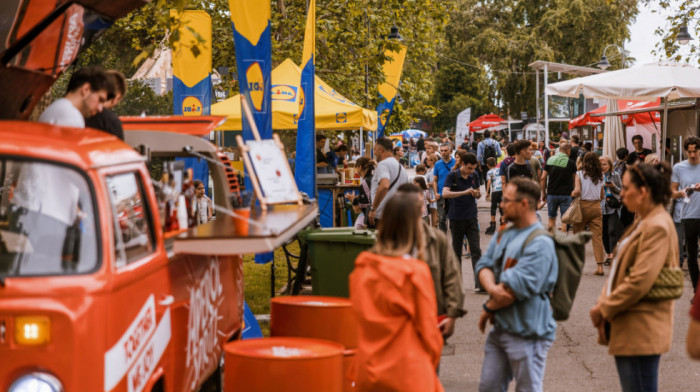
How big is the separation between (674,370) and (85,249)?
5689mm

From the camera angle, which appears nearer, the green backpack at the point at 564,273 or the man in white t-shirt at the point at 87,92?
the green backpack at the point at 564,273

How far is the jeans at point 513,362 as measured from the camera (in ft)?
17.4

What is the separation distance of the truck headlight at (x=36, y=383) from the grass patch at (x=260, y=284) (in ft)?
18.1

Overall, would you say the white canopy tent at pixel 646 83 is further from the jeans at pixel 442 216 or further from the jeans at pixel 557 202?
the jeans at pixel 442 216

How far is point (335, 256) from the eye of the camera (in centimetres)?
753

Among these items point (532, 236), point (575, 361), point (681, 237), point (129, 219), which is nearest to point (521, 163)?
point (681, 237)

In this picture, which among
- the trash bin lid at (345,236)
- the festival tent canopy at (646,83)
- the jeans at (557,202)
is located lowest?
the jeans at (557,202)

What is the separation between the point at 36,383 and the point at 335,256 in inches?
151

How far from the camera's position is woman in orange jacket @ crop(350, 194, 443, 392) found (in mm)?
4570

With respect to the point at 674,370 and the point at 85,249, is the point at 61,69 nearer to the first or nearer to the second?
the point at 85,249

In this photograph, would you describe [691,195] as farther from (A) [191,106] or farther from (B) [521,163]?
(A) [191,106]

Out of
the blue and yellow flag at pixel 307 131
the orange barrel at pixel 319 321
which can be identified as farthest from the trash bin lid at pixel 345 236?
the blue and yellow flag at pixel 307 131

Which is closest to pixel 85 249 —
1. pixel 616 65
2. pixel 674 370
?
pixel 674 370

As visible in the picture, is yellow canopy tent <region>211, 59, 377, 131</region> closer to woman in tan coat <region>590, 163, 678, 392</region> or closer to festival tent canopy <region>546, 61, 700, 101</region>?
festival tent canopy <region>546, 61, 700, 101</region>
